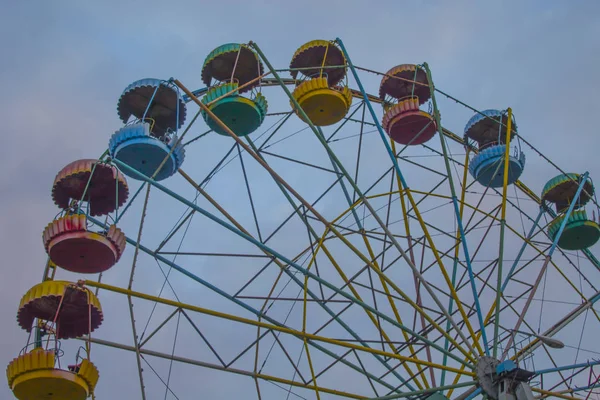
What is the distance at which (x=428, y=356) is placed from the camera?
59.9ft

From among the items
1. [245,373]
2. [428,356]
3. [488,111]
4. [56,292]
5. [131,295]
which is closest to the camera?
[131,295]

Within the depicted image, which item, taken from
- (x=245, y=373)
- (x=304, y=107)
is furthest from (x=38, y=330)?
(x=304, y=107)

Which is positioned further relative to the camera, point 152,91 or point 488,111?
point 488,111

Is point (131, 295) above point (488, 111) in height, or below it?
below

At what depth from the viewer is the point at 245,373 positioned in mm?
16750

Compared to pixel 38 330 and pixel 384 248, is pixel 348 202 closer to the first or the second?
pixel 384 248

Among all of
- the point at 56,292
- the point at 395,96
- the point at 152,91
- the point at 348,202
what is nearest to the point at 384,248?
the point at 348,202

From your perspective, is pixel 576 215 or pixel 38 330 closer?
pixel 38 330

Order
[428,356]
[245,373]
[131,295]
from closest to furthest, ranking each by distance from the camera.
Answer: [131,295], [245,373], [428,356]

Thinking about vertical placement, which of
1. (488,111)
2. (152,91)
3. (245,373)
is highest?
(488,111)

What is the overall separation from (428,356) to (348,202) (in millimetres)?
3967

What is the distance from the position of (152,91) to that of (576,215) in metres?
10.8

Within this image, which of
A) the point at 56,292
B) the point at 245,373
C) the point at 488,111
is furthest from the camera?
the point at 488,111

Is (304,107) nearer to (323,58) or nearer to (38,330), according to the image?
(323,58)
